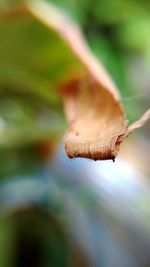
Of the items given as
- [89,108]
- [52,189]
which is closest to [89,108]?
[89,108]

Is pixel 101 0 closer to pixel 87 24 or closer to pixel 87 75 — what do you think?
pixel 87 24

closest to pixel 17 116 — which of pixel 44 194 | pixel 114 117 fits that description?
pixel 44 194

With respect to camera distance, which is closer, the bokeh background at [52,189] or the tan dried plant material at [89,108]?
the tan dried plant material at [89,108]

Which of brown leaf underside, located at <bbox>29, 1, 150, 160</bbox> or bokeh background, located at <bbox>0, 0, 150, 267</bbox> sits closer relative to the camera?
brown leaf underside, located at <bbox>29, 1, 150, 160</bbox>

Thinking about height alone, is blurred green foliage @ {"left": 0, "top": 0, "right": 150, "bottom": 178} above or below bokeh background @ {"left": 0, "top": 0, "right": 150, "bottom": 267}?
above

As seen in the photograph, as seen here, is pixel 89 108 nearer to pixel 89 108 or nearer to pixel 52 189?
pixel 89 108
